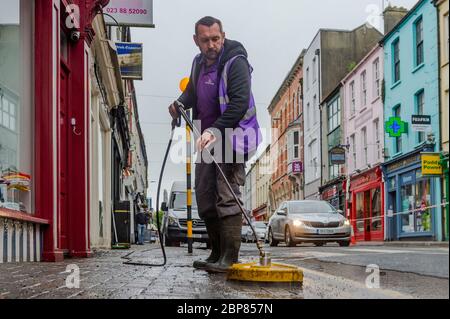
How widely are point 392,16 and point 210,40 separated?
0.69m

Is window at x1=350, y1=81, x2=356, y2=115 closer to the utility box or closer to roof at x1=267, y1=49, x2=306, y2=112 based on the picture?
roof at x1=267, y1=49, x2=306, y2=112

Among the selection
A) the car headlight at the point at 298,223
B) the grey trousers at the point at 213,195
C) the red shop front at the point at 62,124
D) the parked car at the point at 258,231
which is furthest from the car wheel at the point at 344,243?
the red shop front at the point at 62,124

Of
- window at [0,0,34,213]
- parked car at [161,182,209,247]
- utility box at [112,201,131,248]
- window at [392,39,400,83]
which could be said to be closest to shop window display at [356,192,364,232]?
window at [392,39,400,83]

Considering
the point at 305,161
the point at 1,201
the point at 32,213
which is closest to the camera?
the point at 305,161

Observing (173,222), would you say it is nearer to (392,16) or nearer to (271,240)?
(271,240)

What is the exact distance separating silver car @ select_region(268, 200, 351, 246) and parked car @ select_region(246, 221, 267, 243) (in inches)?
10.2

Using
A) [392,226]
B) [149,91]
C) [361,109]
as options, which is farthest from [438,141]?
[149,91]

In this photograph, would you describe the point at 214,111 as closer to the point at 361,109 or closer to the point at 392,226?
the point at 361,109

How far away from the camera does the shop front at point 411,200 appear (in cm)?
111

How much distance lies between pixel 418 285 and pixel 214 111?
1.39 meters

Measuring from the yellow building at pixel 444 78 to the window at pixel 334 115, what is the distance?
0.55m

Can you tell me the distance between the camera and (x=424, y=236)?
113 centimetres

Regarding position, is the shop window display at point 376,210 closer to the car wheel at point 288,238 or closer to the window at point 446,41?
the window at point 446,41
